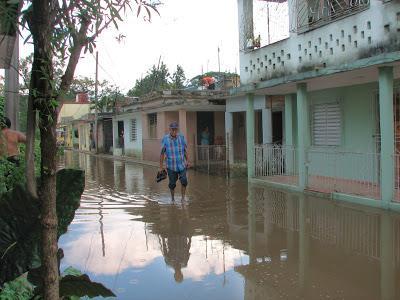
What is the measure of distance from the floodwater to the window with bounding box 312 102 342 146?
9.70ft

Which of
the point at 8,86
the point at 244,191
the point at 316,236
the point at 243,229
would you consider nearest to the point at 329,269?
the point at 316,236

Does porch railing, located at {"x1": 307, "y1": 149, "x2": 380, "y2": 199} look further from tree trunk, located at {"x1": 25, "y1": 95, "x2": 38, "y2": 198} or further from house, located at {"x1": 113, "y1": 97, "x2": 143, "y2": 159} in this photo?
house, located at {"x1": 113, "y1": 97, "x2": 143, "y2": 159}

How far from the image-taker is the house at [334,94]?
28.8ft

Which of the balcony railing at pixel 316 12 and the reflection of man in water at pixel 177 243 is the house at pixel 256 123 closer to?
the balcony railing at pixel 316 12

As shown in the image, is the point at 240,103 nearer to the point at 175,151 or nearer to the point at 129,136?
the point at 175,151

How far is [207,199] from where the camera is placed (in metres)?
10.8

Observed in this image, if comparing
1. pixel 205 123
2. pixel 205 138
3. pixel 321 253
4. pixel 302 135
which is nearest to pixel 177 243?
pixel 321 253

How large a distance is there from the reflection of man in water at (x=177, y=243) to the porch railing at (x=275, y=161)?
4.88 m

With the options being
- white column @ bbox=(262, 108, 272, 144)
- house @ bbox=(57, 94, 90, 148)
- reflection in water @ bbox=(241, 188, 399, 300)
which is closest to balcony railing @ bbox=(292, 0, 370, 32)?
reflection in water @ bbox=(241, 188, 399, 300)

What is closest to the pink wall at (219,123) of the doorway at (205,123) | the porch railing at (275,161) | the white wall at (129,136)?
→ the doorway at (205,123)

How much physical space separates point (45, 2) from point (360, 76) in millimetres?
8831

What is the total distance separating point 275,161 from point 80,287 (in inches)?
400

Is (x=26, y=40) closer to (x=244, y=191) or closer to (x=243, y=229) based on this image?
(x=243, y=229)

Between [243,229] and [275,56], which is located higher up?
[275,56]
